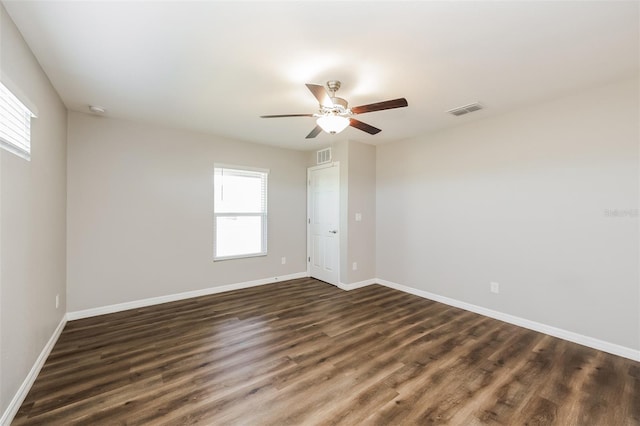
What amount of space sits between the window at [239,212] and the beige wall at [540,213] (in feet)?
8.25

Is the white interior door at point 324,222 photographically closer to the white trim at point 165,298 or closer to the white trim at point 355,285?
the white trim at point 355,285

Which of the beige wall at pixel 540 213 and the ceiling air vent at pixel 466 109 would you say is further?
the ceiling air vent at pixel 466 109

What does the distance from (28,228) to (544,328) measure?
4830 millimetres

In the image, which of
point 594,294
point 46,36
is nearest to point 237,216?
point 46,36

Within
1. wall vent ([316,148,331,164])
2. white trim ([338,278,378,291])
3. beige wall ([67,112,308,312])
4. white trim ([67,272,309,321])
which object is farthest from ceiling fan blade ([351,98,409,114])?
white trim ([67,272,309,321])

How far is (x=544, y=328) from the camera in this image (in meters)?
2.97

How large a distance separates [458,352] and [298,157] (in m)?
3.97

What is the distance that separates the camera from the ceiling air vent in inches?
119

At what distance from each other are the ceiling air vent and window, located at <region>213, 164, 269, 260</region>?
3034 mm

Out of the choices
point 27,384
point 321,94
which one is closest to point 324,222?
point 321,94

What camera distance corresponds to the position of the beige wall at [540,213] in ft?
8.32

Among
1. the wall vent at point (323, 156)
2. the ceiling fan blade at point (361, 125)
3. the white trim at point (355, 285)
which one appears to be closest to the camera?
the ceiling fan blade at point (361, 125)

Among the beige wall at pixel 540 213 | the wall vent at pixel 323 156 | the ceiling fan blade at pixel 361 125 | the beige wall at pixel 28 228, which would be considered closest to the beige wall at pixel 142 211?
the beige wall at pixel 28 228

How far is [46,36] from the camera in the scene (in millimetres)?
1896
